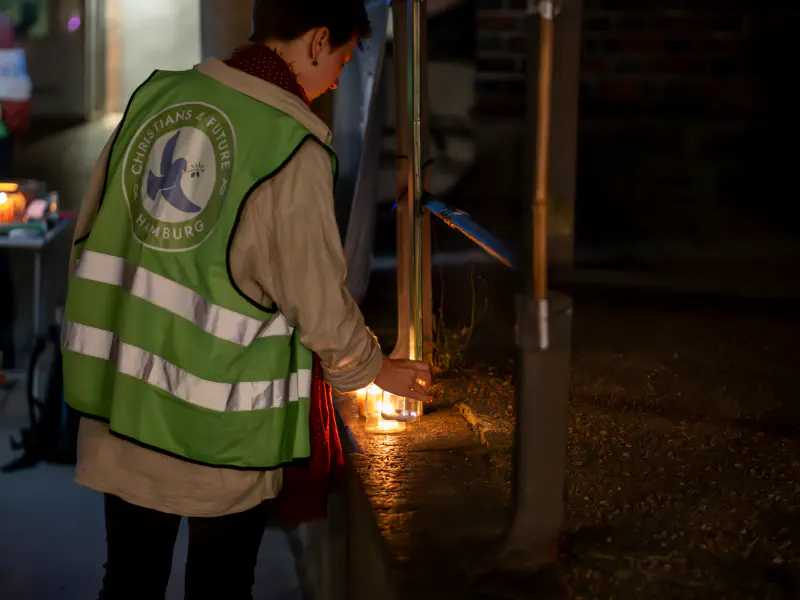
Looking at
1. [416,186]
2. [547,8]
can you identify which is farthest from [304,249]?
[416,186]

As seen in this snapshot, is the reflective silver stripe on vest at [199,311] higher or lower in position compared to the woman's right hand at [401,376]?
higher

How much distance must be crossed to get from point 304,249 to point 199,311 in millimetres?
201

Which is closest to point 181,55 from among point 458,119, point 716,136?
point 458,119

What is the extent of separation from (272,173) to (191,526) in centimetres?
64

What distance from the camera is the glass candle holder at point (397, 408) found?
272 centimetres

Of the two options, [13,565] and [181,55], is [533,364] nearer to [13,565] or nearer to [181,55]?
[13,565]

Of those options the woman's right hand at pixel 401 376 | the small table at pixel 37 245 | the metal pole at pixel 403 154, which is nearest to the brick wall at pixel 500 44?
the metal pole at pixel 403 154

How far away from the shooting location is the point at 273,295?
5.46 feet

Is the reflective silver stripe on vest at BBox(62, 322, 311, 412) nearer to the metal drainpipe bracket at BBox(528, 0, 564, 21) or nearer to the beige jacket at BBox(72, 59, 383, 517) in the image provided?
the beige jacket at BBox(72, 59, 383, 517)

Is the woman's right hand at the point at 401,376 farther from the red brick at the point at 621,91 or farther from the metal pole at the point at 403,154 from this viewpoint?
the red brick at the point at 621,91

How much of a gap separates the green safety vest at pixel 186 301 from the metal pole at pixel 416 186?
0.93m

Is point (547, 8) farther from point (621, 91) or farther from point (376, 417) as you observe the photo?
point (621, 91)

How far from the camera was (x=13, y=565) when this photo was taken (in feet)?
10.5

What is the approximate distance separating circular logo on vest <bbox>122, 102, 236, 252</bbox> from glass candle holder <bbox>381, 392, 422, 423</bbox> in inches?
46.2
